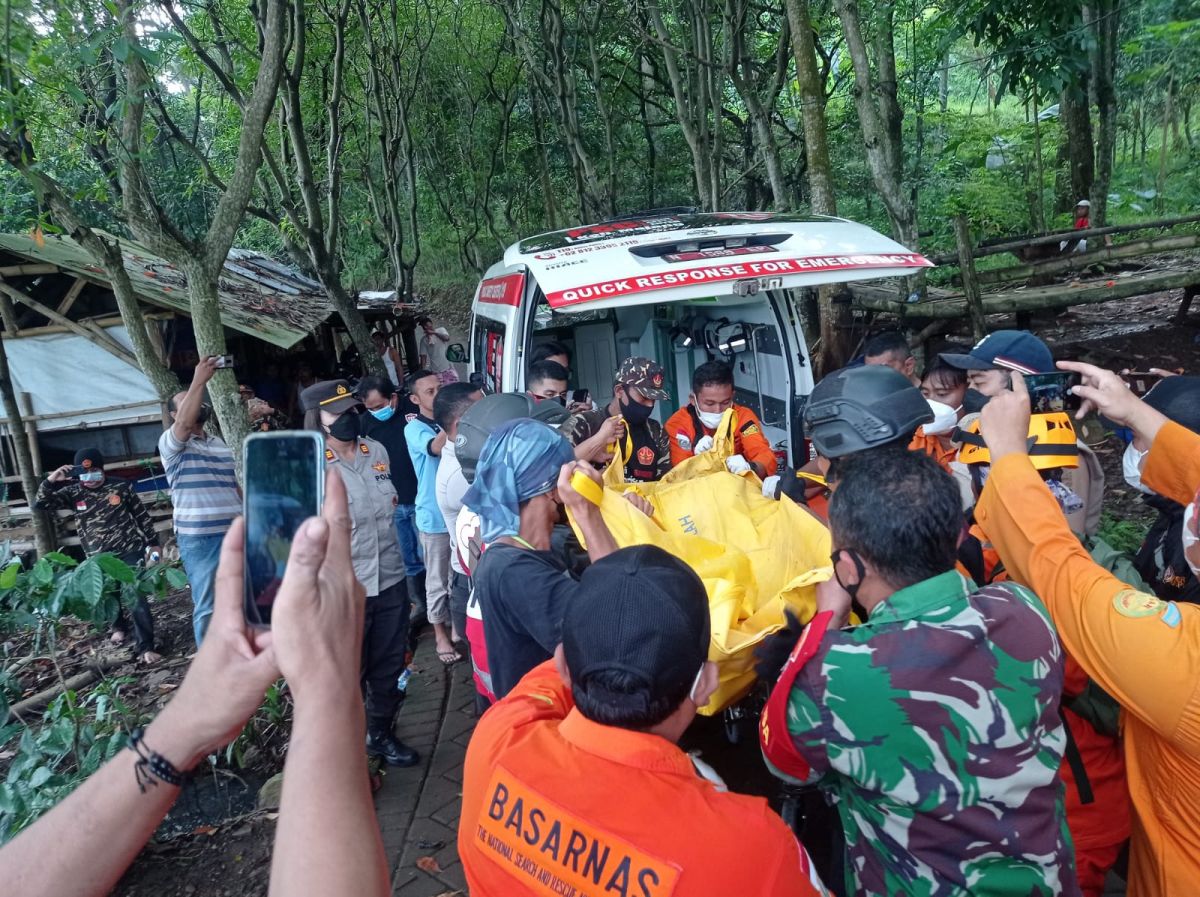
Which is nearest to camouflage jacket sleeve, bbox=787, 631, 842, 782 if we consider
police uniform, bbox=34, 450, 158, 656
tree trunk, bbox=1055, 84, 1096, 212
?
police uniform, bbox=34, 450, 158, 656

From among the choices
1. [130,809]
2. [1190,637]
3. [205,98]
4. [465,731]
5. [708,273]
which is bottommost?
[465,731]

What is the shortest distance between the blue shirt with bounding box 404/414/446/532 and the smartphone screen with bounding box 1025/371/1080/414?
3.22 meters

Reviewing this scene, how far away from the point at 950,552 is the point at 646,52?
12905 millimetres

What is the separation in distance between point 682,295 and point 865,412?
182cm

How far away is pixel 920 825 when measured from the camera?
1.47m

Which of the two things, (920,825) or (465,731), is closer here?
(920,825)

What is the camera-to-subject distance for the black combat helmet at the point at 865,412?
7.10ft

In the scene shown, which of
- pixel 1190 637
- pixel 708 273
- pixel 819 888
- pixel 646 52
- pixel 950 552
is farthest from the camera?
pixel 646 52

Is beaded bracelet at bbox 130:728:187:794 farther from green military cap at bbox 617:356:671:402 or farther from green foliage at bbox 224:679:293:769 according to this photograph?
green military cap at bbox 617:356:671:402

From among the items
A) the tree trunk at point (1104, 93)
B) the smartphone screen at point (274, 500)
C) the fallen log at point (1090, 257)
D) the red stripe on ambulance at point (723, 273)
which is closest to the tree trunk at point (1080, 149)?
the tree trunk at point (1104, 93)

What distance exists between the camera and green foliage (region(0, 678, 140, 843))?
2.64 m

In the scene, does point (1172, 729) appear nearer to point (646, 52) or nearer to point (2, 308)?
point (2, 308)

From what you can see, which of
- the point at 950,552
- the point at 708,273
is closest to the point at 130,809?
the point at 950,552

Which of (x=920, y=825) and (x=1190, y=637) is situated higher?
(x=1190, y=637)
